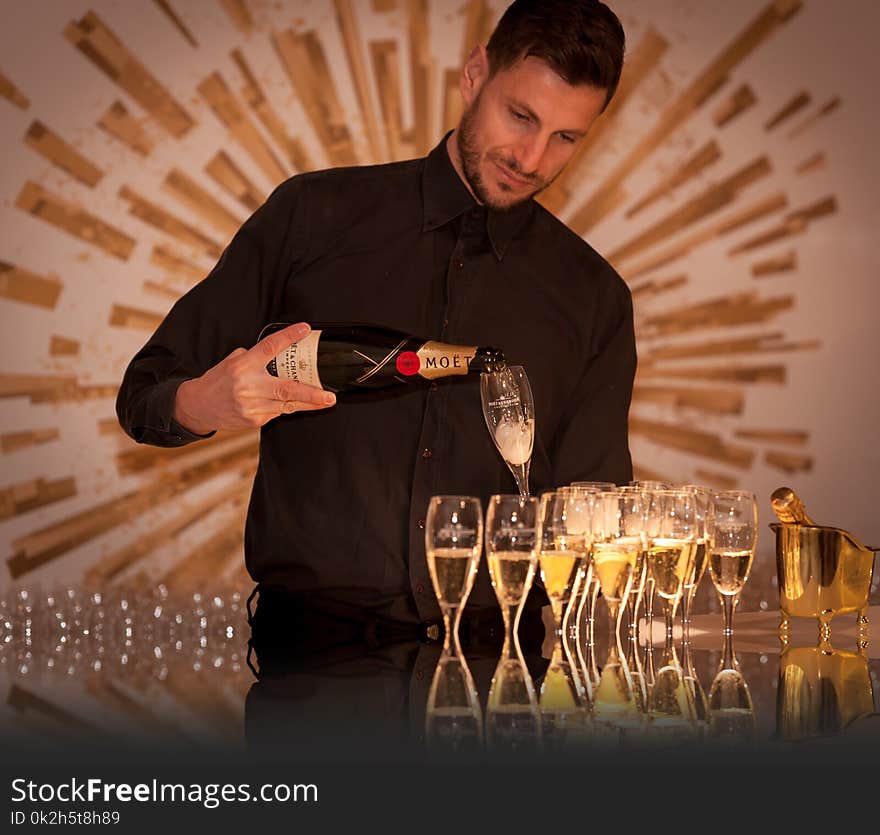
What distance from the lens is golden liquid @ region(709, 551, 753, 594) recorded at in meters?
1.56

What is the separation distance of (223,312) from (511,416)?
58cm

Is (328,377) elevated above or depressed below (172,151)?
below

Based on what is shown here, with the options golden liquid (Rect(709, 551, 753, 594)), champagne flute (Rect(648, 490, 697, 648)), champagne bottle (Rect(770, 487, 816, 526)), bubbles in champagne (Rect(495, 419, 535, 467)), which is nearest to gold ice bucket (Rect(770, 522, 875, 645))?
champagne bottle (Rect(770, 487, 816, 526))

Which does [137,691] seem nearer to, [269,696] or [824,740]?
[269,696]

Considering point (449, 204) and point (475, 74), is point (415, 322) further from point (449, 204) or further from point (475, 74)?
point (475, 74)

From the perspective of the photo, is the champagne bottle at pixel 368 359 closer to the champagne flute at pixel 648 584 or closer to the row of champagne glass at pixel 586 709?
the champagne flute at pixel 648 584

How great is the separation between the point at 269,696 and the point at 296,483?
884mm

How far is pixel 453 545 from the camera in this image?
1383 mm

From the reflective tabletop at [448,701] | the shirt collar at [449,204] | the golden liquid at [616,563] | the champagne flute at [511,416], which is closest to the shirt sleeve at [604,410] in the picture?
the shirt collar at [449,204]

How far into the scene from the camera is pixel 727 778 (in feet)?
3.04

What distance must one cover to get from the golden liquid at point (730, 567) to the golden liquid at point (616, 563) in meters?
0.14

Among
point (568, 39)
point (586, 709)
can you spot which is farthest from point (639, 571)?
point (568, 39)

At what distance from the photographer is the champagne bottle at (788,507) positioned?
5.52 feet

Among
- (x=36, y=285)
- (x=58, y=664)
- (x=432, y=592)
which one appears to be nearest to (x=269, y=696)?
(x=58, y=664)
